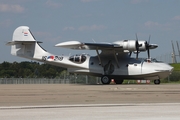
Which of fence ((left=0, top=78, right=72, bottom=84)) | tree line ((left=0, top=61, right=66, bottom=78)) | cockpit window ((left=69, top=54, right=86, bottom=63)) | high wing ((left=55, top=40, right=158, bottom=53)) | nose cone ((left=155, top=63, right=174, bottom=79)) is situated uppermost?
tree line ((left=0, top=61, right=66, bottom=78))

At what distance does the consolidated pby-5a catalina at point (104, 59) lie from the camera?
121ft

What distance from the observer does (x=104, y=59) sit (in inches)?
1559

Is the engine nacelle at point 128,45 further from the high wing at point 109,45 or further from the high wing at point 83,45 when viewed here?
the high wing at point 83,45

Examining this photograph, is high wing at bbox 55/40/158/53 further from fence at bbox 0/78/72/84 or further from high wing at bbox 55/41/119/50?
fence at bbox 0/78/72/84

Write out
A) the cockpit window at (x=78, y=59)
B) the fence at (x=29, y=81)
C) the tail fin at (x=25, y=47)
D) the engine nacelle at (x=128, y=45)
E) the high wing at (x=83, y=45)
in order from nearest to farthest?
the high wing at (x=83, y=45), the engine nacelle at (x=128, y=45), the cockpit window at (x=78, y=59), the tail fin at (x=25, y=47), the fence at (x=29, y=81)

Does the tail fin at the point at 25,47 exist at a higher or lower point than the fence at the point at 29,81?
higher

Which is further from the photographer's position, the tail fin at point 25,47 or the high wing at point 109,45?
the tail fin at point 25,47

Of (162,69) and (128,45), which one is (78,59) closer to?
(128,45)

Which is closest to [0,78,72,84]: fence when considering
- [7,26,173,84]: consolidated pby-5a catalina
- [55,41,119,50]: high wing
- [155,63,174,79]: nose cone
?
[7,26,173,84]: consolidated pby-5a catalina

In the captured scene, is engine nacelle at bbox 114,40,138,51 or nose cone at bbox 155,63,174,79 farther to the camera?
nose cone at bbox 155,63,174,79

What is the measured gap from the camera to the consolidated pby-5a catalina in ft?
121

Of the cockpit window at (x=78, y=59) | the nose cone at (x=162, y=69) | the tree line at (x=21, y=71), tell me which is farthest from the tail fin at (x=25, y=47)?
the tree line at (x=21, y=71)

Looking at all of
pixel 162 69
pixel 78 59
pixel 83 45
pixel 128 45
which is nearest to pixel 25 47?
pixel 78 59

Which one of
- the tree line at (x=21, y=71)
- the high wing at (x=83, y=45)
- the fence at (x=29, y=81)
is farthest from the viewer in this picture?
the tree line at (x=21, y=71)
